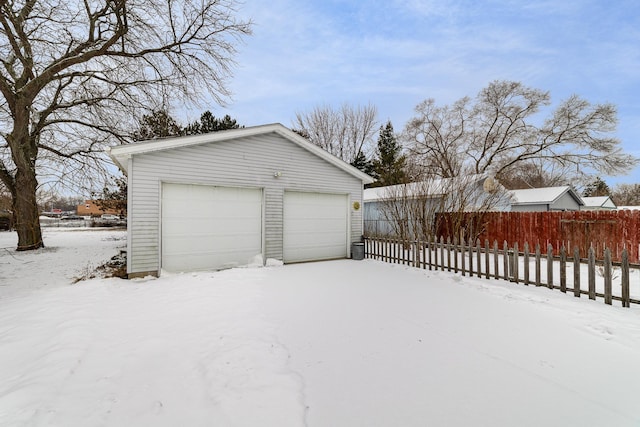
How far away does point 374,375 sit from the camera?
2.64 m

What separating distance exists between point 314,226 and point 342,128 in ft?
62.4

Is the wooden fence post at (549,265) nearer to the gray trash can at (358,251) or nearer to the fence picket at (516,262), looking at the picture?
the fence picket at (516,262)

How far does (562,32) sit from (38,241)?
72.6 feet

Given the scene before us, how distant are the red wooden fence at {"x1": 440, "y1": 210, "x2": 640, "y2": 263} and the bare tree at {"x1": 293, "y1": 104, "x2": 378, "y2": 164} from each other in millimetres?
15929

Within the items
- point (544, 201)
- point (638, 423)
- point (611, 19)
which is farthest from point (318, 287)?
point (544, 201)

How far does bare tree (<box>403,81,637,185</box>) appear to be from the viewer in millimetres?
19703

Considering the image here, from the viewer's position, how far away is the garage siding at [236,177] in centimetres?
659

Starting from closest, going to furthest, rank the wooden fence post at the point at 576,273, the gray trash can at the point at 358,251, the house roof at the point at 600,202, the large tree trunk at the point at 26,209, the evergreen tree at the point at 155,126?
the wooden fence post at the point at 576,273
the gray trash can at the point at 358,251
the large tree trunk at the point at 26,209
the evergreen tree at the point at 155,126
the house roof at the point at 600,202

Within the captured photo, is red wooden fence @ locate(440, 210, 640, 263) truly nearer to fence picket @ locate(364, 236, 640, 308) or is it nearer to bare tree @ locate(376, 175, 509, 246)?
bare tree @ locate(376, 175, 509, 246)

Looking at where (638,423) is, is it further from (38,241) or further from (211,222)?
(38,241)

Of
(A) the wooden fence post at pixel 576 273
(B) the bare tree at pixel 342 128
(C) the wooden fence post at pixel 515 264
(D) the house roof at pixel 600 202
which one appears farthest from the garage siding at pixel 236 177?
(D) the house roof at pixel 600 202

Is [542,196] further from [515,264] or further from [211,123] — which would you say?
[211,123]

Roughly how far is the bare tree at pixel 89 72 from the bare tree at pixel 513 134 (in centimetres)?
1492

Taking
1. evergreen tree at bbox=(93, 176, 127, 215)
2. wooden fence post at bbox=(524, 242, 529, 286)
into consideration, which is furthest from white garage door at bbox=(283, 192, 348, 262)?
evergreen tree at bbox=(93, 176, 127, 215)
